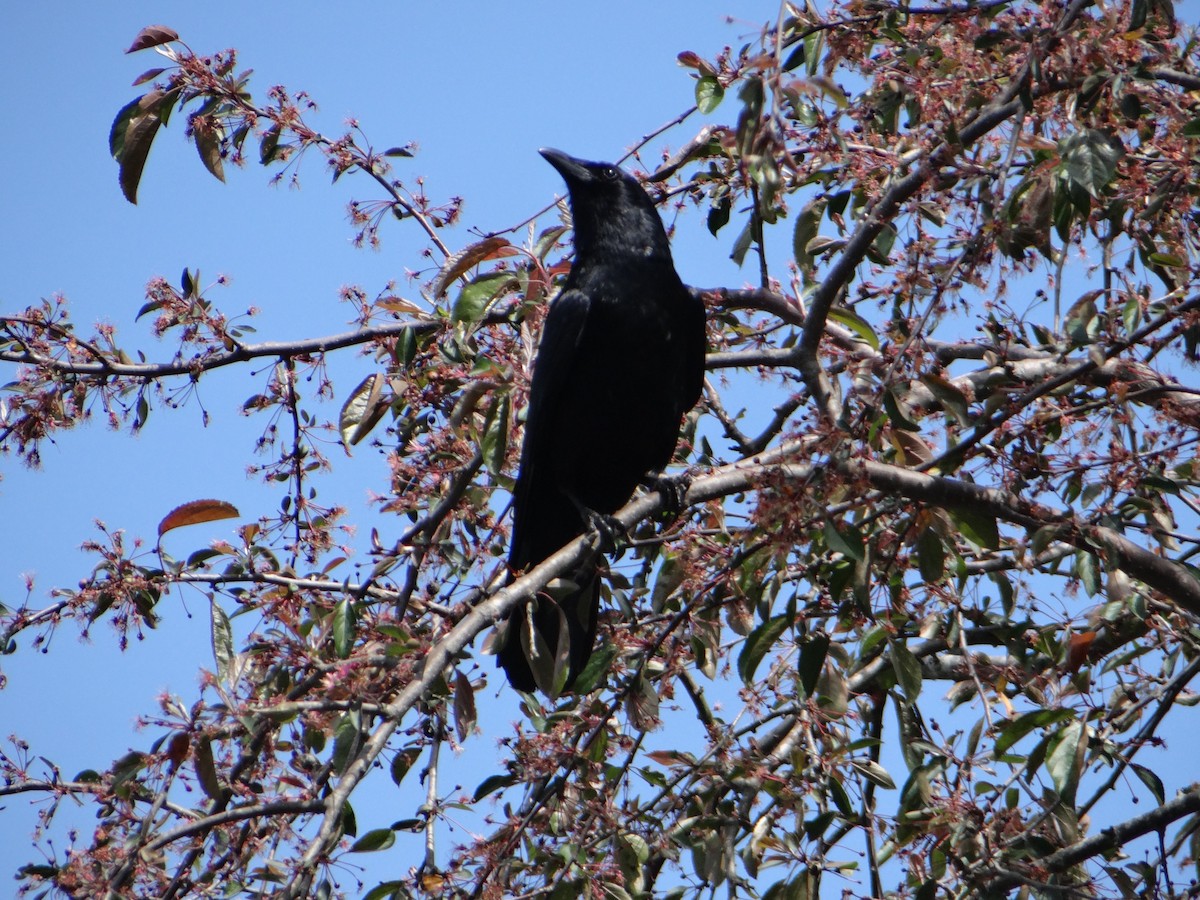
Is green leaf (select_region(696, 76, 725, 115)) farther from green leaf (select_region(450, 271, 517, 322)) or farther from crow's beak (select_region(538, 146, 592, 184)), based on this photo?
crow's beak (select_region(538, 146, 592, 184))

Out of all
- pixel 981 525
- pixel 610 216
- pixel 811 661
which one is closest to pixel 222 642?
pixel 811 661

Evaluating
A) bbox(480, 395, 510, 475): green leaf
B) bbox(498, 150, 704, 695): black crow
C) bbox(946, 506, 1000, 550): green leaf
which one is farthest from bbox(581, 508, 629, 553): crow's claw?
bbox(946, 506, 1000, 550): green leaf

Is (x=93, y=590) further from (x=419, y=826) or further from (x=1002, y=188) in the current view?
(x=1002, y=188)

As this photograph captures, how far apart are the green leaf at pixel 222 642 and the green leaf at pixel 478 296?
1112 mm

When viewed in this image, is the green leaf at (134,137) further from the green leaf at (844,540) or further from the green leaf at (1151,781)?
→ the green leaf at (1151,781)

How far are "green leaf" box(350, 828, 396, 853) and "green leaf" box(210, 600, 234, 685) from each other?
624 millimetres

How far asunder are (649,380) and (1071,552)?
180 cm

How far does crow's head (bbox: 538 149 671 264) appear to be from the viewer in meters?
4.82

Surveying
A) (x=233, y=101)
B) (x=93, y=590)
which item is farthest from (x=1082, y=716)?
(x=233, y=101)

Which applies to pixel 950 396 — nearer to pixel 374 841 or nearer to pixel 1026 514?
pixel 1026 514

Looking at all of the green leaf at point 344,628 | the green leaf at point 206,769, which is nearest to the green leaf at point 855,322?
the green leaf at point 344,628

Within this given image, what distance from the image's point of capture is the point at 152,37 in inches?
145

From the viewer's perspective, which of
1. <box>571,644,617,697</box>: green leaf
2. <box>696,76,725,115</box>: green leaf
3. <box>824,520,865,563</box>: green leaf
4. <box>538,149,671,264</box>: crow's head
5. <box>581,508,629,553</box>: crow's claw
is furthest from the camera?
<box>538,149,671,264</box>: crow's head

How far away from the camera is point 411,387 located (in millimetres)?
3877
